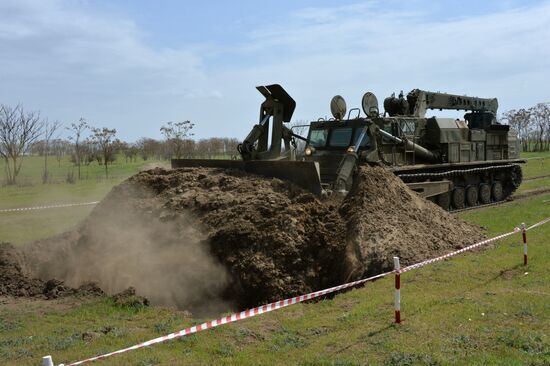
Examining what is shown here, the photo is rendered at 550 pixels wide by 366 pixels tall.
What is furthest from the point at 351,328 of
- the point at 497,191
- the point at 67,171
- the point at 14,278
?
the point at 67,171

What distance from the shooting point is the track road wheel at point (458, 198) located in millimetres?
16359

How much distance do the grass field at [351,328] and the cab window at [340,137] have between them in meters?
6.32

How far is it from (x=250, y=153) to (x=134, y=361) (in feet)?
23.6

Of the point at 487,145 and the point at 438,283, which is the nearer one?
the point at 438,283

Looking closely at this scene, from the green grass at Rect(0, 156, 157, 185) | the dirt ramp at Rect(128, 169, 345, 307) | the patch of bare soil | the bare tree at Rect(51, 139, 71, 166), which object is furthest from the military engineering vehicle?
the bare tree at Rect(51, 139, 71, 166)

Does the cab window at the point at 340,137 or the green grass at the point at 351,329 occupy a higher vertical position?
the cab window at the point at 340,137

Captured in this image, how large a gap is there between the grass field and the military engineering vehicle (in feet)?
10.3

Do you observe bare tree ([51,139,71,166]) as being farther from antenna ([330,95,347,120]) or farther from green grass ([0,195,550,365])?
green grass ([0,195,550,365])

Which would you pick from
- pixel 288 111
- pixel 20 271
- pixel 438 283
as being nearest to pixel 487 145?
pixel 288 111

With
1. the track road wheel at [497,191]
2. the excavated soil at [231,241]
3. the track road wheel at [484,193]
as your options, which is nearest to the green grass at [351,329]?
the excavated soil at [231,241]

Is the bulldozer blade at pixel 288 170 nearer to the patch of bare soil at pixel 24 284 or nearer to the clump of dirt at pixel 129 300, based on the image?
the clump of dirt at pixel 129 300

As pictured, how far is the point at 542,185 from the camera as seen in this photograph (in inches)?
886

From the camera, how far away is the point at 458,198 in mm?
16484

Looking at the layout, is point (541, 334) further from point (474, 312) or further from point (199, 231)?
point (199, 231)
